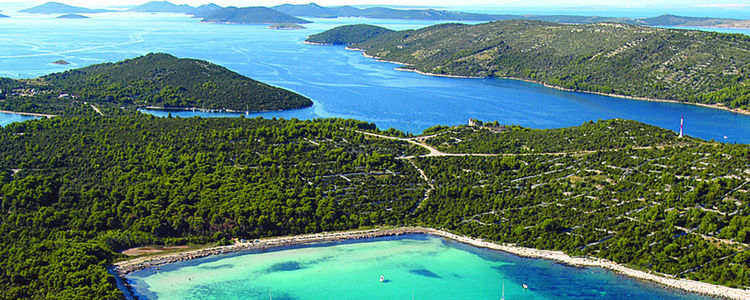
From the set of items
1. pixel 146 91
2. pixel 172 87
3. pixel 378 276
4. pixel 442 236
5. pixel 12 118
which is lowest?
pixel 378 276

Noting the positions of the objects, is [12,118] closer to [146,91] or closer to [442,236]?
[146,91]

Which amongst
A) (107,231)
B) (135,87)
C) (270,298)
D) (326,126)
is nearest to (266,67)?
(135,87)

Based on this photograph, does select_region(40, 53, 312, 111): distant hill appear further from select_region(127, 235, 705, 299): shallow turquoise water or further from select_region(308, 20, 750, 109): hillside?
select_region(127, 235, 705, 299): shallow turquoise water

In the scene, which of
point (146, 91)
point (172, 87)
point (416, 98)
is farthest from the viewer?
point (416, 98)

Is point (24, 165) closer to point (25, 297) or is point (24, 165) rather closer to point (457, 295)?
point (25, 297)

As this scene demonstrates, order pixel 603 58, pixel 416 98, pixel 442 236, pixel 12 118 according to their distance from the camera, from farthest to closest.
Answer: pixel 603 58
pixel 416 98
pixel 12 118
pixel 442 236

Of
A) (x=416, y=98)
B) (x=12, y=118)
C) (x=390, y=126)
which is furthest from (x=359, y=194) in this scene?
(x=12, y=118)
